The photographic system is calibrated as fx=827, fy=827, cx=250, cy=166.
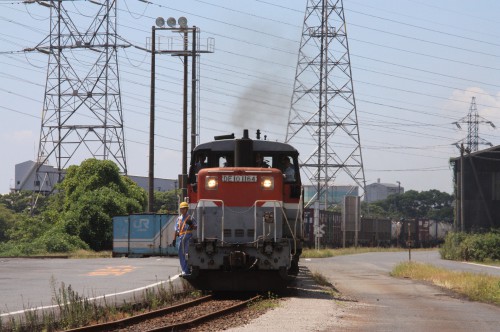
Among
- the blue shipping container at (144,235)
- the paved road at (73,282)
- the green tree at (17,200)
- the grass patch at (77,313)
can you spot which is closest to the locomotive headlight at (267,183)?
the grass patch at (77,313)

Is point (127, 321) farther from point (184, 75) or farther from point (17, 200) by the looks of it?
point (17, 200)

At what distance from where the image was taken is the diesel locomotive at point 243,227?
17.4 meters

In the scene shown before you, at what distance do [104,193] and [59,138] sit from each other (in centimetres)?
1039

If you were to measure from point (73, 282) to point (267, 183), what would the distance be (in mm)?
6739

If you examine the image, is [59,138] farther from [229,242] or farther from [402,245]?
[229,242]

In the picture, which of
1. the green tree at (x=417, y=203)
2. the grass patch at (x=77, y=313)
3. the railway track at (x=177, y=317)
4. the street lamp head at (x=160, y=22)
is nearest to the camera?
the grass patch at (x=77, y=313)

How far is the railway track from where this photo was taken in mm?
12375

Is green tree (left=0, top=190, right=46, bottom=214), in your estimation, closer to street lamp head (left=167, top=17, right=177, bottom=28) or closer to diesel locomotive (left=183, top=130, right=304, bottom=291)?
street lamp head (left=167, top=17, right=177, bottom=28)

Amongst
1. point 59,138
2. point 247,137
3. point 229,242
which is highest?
point 59,138

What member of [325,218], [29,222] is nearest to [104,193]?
[29,222]

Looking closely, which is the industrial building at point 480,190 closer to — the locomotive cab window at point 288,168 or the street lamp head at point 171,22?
the street lamp head at point 171,22

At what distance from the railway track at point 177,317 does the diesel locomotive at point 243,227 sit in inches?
21.6

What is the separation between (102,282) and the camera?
2197 centimetres

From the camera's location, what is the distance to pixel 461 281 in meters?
24.8
